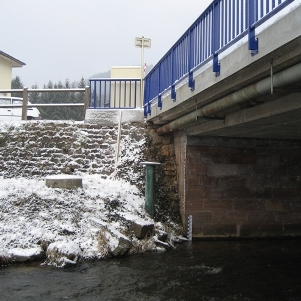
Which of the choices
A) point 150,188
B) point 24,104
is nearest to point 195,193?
point 150,188

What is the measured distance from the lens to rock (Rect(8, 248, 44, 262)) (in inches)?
300

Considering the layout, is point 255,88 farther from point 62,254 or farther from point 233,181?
point 233,181

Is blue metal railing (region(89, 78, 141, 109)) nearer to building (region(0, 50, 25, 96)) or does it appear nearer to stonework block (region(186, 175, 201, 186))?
stonework block (region(186, 175, 201, 186))

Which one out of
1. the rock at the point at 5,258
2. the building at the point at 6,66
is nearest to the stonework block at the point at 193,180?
the rock at the point at 5,258

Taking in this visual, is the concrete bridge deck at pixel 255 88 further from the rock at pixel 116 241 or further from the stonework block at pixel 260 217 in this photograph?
the rock at pixel 116 241

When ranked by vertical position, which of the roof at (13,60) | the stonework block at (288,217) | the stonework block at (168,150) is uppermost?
the roof at (13,60)

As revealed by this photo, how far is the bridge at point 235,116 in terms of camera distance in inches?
201

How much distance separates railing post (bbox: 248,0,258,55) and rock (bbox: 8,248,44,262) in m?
5.56

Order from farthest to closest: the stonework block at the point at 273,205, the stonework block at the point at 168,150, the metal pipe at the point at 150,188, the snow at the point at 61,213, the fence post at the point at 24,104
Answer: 1. the fence post at the point at 24,104
2. the stonework block at the point at 168,150
3. the stonework block at the point at 273,205
4. the metal pipe at the point at 150,188
5. the snow at the point at 61,213

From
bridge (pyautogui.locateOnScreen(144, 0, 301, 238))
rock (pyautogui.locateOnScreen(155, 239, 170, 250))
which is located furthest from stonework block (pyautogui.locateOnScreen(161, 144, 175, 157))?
rock (pyautogui.locateOnScreen(155, 239, 170, 250))

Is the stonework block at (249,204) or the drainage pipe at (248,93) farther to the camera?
the stonework block at (249,204)

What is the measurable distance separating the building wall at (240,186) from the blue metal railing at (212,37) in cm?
209

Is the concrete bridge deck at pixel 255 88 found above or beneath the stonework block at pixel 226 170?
above

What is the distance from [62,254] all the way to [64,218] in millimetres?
1405
